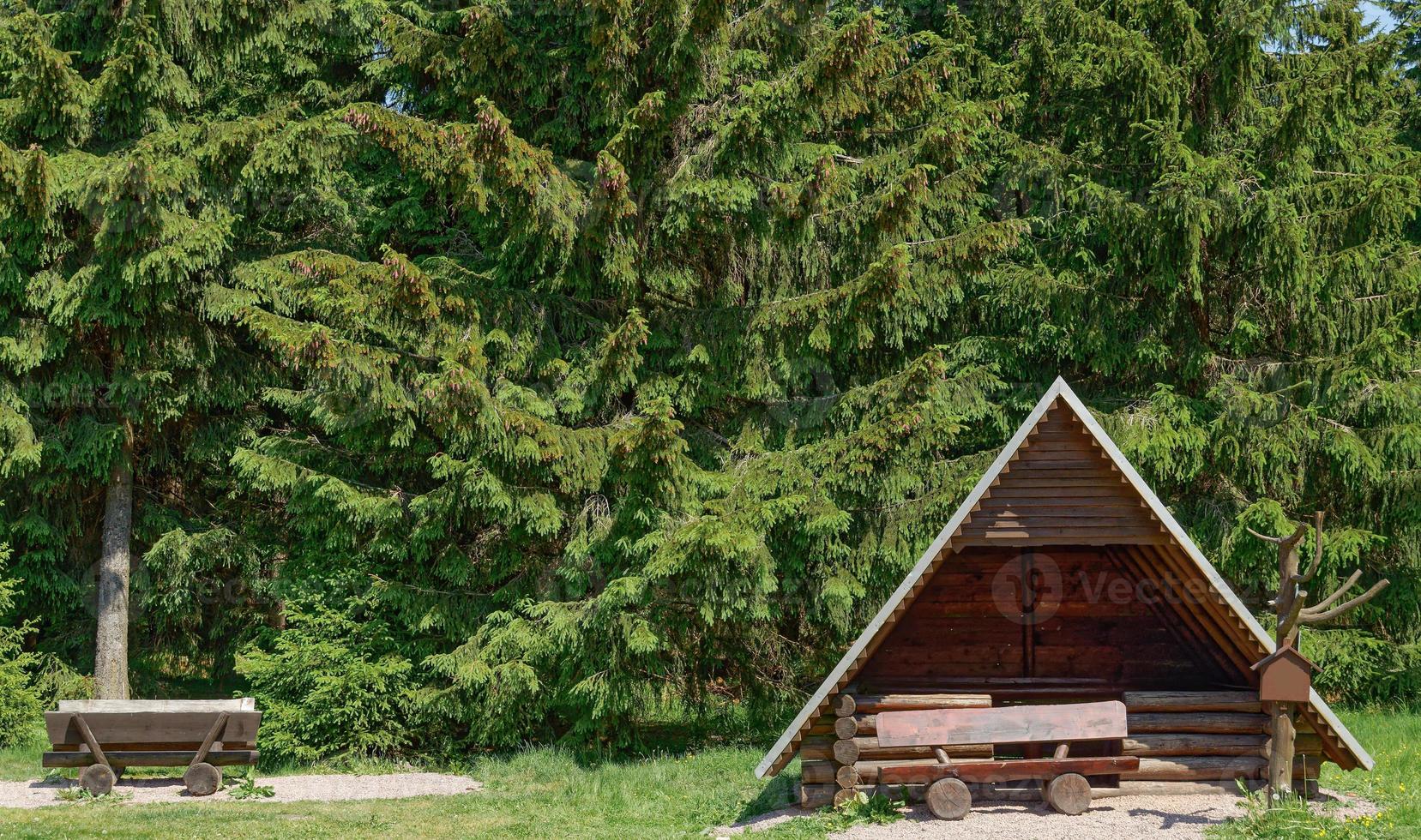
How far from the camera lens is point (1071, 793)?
9.78 metres

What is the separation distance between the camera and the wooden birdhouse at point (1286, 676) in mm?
9156

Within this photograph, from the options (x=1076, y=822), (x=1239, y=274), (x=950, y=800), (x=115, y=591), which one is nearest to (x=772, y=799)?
(x=950, y=800)

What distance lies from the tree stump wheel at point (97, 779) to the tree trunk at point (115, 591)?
4.33 meters

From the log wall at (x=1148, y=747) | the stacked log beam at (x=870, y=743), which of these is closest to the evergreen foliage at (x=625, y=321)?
the stacked log beam at (x=870, y=743)

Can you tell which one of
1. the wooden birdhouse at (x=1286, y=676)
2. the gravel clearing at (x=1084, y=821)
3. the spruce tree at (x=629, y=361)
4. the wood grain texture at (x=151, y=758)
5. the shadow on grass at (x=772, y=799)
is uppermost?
the spruce tree at (x=629, y=361)

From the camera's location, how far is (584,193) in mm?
15797

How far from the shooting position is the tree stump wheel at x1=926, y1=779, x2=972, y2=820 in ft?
32.1

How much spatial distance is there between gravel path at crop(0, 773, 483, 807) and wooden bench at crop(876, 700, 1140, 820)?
551 centimetres

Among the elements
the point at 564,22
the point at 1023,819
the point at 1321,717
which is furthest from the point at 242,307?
the point at 1321,717

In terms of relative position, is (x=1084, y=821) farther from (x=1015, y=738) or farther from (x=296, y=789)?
(x=296, y=789)

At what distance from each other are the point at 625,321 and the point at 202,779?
6860 millimetres

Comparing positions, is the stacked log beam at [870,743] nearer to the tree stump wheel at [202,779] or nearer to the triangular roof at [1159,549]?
the triangular roof at [1159,549]

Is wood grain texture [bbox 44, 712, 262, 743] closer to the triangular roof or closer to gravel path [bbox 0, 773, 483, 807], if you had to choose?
gravel path [bbox 0, 773, 483, 807]

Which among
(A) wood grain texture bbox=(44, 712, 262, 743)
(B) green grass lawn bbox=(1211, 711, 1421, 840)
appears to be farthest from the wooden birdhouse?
(A) wood grain texture bbox=(44, 712, 262, 743)
